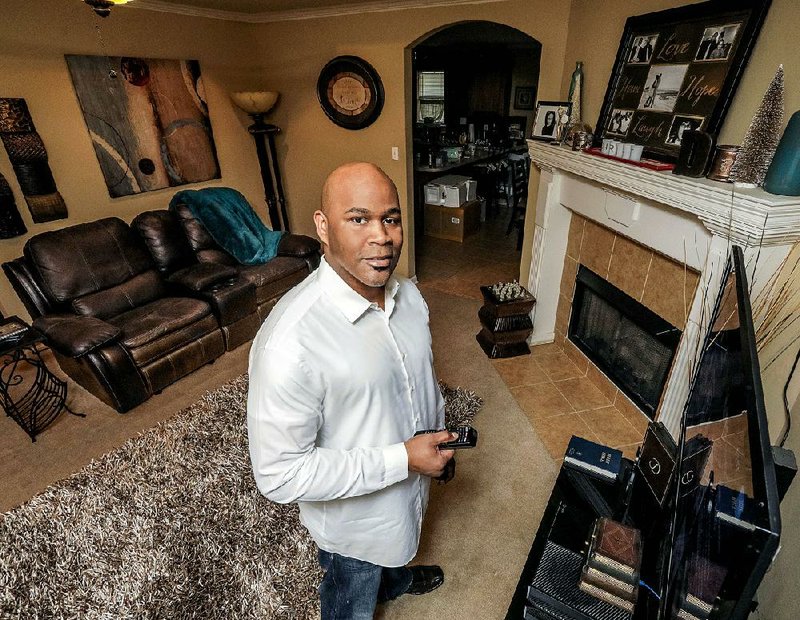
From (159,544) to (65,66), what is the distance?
10.5 feet

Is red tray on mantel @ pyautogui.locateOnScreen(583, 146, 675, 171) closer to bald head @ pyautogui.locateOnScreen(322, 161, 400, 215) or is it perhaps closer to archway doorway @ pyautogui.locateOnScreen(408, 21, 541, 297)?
bald head @ pyautogui.locateOnScreen(322, 161, 400, 215)

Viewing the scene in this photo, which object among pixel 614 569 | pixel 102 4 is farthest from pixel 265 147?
pixel 614 569

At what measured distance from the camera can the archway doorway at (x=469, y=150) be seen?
4582mm

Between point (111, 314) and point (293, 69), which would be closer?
point (111, 314)

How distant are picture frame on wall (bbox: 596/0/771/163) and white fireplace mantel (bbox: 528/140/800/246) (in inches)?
7.1

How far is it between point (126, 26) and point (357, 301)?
3.59m

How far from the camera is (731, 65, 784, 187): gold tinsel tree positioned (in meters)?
1.42

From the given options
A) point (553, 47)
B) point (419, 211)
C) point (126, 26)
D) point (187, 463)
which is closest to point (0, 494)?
point (187, 463)

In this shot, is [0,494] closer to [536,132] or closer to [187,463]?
[187,463]

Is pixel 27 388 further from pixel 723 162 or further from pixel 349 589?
pixel 723 162

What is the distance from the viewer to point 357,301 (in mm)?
985

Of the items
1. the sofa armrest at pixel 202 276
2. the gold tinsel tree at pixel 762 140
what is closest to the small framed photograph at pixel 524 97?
the sofa armrest at pixel 202 276

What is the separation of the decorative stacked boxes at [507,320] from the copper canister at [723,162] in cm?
140

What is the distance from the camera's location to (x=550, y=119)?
2.68m
